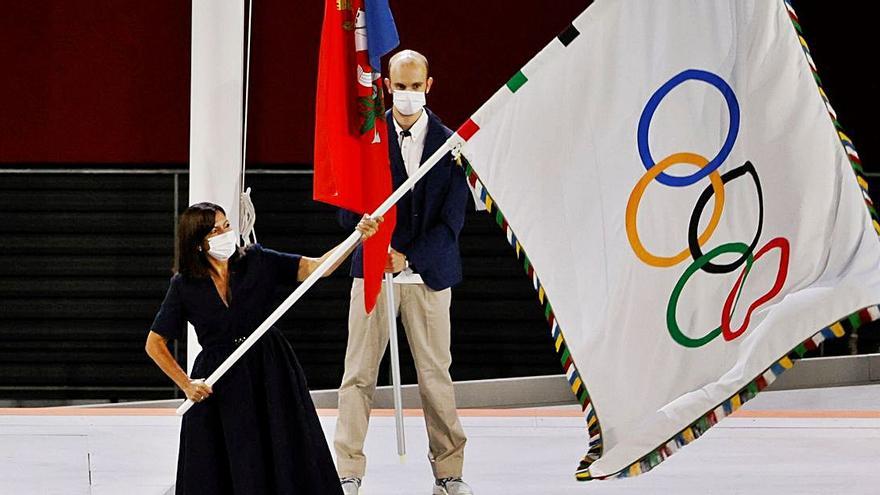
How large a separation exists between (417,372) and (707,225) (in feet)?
4.84

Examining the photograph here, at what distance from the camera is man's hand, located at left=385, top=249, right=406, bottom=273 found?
15.2ft

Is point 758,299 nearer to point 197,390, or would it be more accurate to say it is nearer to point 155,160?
point 197,390

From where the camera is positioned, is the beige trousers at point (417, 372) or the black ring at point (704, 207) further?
the beige trousers at point (417, 372)

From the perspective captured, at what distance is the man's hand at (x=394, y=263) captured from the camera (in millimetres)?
4621

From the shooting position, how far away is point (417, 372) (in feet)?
15.5

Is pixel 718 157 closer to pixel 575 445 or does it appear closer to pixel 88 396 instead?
pixel 575 445

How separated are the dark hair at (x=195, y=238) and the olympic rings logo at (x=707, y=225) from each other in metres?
1.22

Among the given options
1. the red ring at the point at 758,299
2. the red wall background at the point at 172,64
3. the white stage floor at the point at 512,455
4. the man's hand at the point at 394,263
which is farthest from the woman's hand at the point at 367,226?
the red wall background at the point at 172,64

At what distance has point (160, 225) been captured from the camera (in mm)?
8586

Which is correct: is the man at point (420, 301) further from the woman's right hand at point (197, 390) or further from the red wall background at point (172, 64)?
the red wall background at point (172, 64)

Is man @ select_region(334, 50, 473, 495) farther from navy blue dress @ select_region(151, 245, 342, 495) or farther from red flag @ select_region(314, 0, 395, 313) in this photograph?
navy blue dress @ select_region(151, 245, 342, 495)

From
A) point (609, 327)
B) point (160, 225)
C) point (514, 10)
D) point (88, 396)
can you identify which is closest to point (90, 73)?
point (160, 225)

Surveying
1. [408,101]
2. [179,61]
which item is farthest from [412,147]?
[179,61]

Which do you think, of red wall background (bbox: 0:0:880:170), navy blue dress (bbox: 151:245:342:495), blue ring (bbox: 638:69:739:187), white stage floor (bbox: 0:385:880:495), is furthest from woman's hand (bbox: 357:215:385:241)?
red wall background (bbox: 0:0:880:170)
